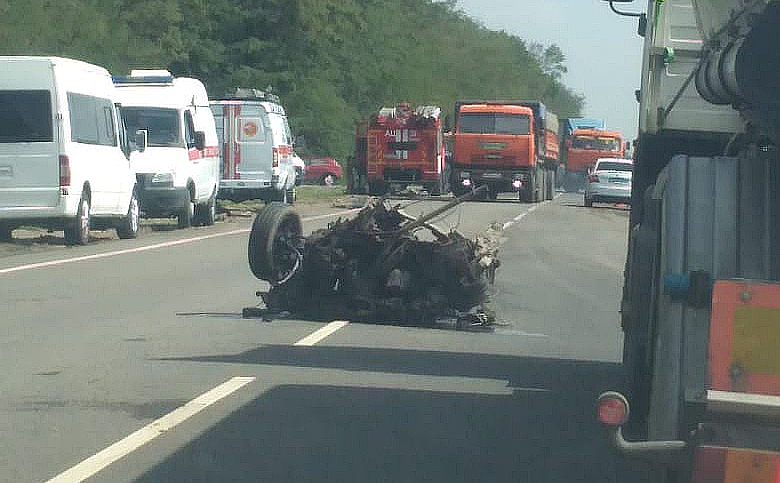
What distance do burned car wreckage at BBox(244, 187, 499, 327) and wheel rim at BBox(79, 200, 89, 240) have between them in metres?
10.7

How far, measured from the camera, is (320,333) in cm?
1274

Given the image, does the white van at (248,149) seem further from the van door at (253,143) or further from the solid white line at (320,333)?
the solid white line at (320,333)

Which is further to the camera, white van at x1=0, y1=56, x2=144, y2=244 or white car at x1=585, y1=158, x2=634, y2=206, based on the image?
white car at x1=585, y1=158, x2=634, y2=206

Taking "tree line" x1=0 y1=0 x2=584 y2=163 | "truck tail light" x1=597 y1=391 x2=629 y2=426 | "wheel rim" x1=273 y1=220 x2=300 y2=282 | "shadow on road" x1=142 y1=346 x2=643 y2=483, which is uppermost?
"tree line" x1=0 y1=0 x2=584 y2=163

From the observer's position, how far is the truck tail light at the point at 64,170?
76.1 ft

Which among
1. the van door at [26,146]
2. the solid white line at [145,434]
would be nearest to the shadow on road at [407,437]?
the solid white line at [145,434]

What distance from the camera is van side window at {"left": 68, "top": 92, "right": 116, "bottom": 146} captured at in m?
23.9

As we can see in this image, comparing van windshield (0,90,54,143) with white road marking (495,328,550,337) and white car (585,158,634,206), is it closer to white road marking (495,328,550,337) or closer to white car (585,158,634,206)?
white road marking (495,328,550,337)

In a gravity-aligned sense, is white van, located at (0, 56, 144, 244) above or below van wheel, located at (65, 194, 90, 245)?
above

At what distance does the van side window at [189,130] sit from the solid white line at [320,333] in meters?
16.9

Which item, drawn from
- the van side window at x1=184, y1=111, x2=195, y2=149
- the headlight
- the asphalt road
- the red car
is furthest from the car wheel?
the red car

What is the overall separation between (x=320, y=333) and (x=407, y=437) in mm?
4494

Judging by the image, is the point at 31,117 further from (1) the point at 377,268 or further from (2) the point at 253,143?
(2) the point at 253,143

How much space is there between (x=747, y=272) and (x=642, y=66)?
3.84 m
